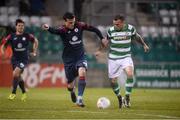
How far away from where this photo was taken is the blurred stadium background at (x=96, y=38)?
3108 cm

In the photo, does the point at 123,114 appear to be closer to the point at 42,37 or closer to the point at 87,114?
the point at 87,114

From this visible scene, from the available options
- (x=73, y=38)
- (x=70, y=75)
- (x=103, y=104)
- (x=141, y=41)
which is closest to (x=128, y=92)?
(x=103, y=104)

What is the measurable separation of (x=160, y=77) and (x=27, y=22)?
293 inches

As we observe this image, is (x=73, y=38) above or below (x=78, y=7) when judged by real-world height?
above

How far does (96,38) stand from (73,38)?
16354 millimetres

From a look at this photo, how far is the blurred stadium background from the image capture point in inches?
1224

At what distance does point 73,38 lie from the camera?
17.6 metres

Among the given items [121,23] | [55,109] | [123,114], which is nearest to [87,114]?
[123,114]

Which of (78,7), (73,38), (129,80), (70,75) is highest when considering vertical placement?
(73,38)

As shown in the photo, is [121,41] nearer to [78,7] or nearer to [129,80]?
[129,80]

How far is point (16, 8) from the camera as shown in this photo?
3475 cm

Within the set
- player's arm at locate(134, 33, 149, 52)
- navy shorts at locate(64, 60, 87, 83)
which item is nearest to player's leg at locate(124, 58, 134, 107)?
player's arm at locate(134, 33, 149, 52)

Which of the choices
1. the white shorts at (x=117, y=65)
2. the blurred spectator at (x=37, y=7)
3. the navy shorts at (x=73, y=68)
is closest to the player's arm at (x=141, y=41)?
the white shorts at (x=117, y=65)

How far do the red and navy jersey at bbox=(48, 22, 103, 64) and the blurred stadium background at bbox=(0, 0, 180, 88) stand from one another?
12.3 m
